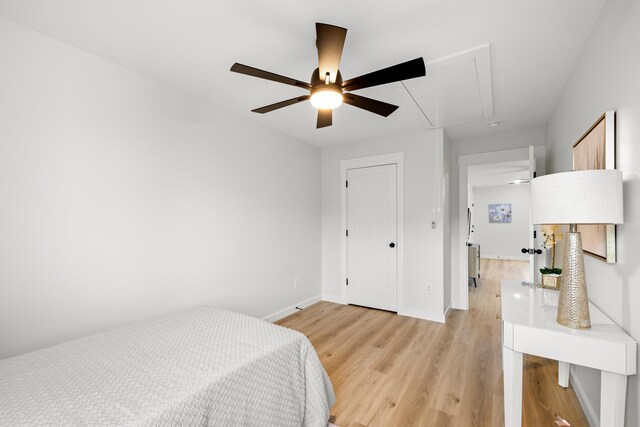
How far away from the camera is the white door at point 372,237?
12.8 feet

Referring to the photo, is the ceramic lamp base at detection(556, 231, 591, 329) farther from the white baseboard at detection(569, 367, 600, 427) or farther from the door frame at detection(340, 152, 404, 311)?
the door frame at detection(340, 152, 404, 311)

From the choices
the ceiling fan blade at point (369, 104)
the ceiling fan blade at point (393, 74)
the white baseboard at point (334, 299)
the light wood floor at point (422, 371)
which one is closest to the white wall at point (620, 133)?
the light wood floor at point (422, 371)

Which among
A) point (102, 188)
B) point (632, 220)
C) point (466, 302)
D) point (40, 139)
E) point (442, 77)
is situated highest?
point (442, 77)

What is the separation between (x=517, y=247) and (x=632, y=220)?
345 inches

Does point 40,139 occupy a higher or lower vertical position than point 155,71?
lower

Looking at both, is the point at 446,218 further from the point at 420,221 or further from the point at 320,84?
the point at 320,84

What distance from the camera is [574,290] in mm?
1371

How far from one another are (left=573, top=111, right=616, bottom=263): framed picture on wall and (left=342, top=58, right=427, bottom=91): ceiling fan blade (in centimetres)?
99

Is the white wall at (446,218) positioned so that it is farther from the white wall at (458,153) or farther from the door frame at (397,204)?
the door frame at (397,204)

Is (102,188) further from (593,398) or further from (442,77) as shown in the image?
(593,398)

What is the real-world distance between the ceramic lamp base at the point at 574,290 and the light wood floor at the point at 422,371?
922 millimetres

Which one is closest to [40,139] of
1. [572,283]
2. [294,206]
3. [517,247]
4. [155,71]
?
[155,71]

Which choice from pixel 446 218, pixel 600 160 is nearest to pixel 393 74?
pixel 600 160

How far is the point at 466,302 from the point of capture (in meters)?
4.00
